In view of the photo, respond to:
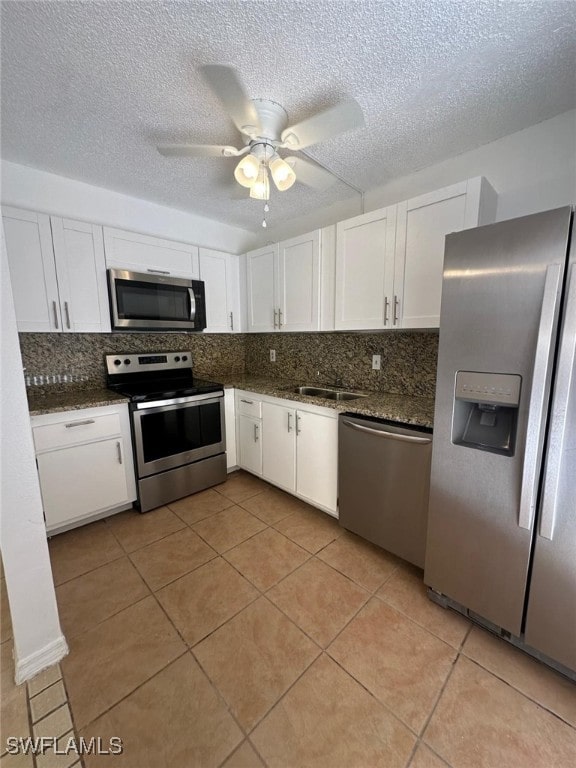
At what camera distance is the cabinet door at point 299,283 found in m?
2.38

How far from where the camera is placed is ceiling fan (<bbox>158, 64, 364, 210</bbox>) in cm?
110

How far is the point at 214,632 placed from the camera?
4.63 feet

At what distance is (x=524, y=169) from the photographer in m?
1.68

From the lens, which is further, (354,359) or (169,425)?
(354,359)

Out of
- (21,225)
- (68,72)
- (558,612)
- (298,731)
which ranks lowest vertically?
(298,731)

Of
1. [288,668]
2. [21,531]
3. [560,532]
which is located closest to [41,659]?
[21,531]

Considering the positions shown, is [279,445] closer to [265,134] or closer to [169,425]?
[169,425]

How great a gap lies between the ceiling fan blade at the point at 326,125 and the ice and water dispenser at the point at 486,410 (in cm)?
110

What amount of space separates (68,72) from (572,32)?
200 centimetres

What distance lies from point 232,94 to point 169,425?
203cm

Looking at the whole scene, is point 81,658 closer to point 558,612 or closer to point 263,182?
point 558,612

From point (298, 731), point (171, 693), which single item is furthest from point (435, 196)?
point (171, 693)

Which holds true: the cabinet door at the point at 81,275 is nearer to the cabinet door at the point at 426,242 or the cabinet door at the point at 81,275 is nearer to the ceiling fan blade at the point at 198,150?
the ceiling fan blade at the point at 198,150

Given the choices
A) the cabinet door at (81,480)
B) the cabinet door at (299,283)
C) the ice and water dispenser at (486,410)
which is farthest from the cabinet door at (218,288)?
the ice and water dispenser at (486,410)
